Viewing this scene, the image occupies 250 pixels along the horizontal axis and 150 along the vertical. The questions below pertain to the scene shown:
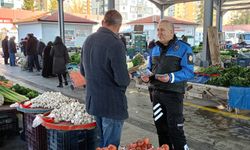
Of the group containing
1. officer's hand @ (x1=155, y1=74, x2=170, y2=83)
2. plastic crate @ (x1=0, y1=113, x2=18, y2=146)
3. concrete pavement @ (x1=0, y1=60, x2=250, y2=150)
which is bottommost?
concrete pavement @ (x1=0, y1=60, x2=250, y2=150)

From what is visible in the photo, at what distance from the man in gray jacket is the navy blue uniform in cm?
59

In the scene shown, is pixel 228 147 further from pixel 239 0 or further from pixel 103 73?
pixel 239 0

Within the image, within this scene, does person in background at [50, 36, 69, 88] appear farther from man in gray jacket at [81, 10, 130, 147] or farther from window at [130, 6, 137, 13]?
window at [130, 6, 137, 13]

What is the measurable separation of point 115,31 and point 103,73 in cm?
43

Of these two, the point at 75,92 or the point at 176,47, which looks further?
the point at 75,92

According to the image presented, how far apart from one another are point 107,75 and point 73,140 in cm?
84

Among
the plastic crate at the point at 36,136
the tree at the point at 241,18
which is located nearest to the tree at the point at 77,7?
the tree at the point at 241,18

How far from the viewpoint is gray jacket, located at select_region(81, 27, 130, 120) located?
110 inches

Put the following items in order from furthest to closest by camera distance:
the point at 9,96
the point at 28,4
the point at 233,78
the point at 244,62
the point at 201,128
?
the point at 28,4 < the point at 244,62 < the point at 233,78 < the point at 201,128 < the point at 9,96

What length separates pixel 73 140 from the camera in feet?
10.4

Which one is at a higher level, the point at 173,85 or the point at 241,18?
the point at 241,18

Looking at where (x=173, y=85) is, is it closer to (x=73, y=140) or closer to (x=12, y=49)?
(x=73, y=140)

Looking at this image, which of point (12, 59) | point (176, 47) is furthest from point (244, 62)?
point (12, 59)

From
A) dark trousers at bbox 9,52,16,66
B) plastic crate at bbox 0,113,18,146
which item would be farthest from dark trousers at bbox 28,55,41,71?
plastic crate at bbox 0,113,18,146
